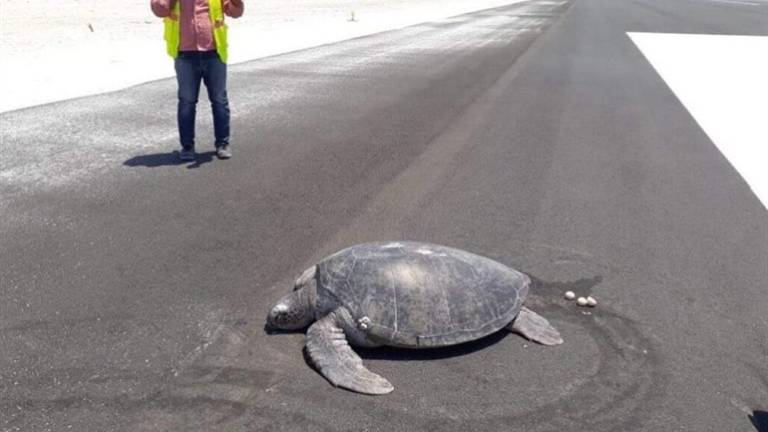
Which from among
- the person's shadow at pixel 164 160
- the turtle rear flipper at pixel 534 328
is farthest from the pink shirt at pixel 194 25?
the turtle rear flipper at pixel 534 328

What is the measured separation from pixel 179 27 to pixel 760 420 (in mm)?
6345

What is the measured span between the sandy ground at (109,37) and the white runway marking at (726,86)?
34.0 ft

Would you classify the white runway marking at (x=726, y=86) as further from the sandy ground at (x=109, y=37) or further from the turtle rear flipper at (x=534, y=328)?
the sandy ground at (x=109, y=37)

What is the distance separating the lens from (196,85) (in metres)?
7.73

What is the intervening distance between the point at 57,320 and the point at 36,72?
1147 centimetres

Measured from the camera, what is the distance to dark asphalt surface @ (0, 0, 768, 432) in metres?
3.92

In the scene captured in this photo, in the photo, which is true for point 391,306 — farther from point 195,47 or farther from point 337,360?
point 195,47

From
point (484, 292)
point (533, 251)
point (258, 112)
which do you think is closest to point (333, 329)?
point (484, 292)

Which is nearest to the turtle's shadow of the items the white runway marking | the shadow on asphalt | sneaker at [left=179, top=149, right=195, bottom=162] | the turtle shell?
the turtle shell

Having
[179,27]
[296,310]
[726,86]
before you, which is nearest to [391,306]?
[296,310]

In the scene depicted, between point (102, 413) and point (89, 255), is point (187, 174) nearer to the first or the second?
point (89, 255)

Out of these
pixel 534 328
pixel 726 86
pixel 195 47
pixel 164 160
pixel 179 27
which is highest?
pixel 179 27

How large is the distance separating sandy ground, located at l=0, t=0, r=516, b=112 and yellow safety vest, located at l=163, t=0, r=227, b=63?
4.80 meters

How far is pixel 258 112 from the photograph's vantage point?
11.1 meters
